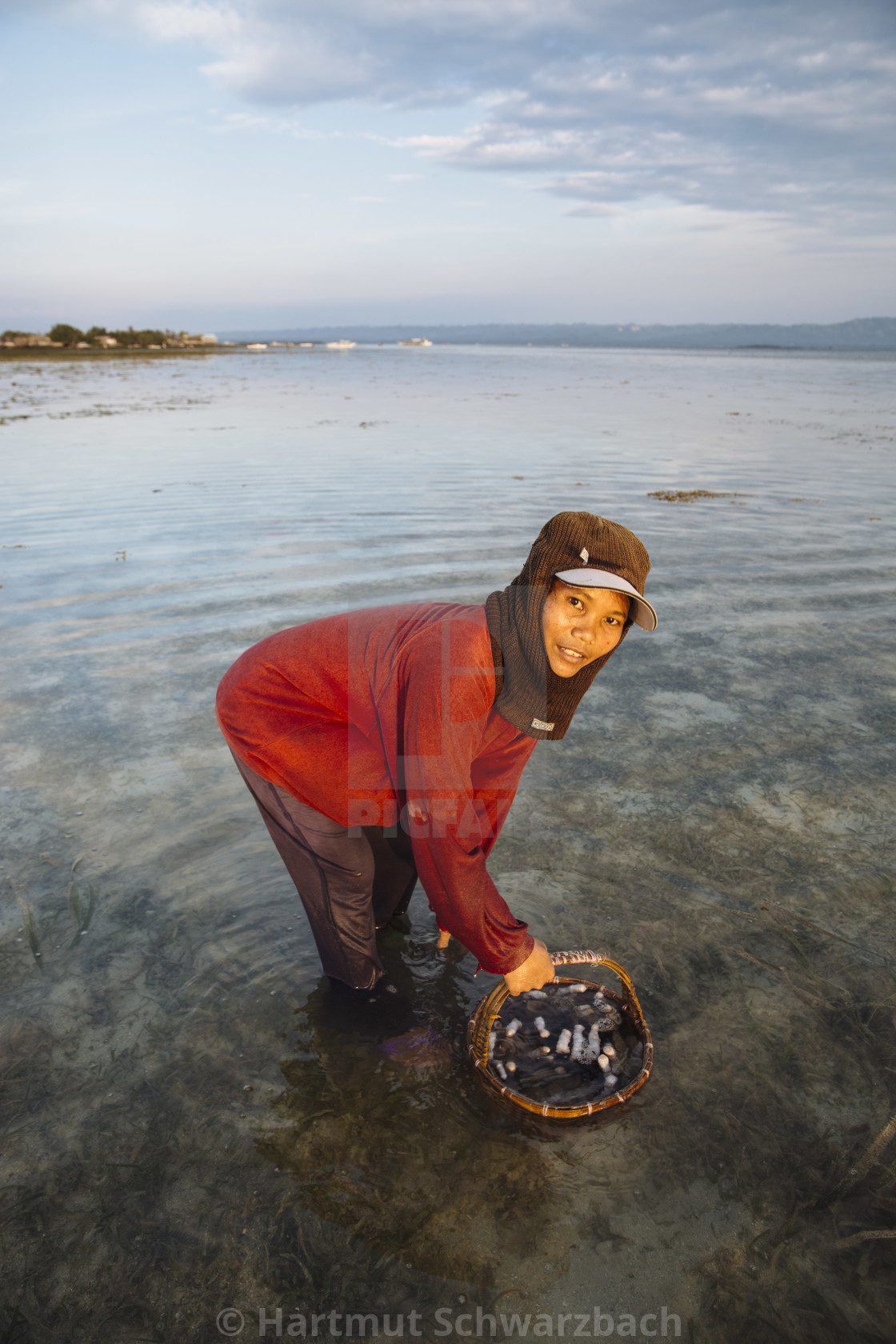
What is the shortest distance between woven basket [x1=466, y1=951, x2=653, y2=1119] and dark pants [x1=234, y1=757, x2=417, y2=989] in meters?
0.48

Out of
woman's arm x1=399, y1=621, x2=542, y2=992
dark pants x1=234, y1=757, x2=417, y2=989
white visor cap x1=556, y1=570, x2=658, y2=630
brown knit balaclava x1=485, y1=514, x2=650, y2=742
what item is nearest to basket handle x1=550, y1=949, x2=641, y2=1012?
woman's arm x1=399, y1=621, x2=542, y2=992

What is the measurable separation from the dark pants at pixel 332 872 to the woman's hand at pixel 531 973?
66cm

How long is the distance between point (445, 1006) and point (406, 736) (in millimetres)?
1439

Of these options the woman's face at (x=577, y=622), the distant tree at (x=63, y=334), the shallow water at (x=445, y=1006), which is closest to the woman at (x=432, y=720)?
the woman's face at (x=577, y=622)

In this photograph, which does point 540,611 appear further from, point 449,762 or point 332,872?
point 332,872

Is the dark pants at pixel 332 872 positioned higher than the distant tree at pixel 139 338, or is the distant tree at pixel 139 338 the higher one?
the distant tree at pixel 139 338

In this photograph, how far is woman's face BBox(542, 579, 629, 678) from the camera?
Result: 209 cm

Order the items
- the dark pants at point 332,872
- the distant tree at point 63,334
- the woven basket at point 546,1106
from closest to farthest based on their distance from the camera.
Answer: the woven basket at point 546,1106 < the dark pants at point 332,872 < the distant tree at point 63,334

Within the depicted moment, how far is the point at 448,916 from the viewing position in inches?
88.0

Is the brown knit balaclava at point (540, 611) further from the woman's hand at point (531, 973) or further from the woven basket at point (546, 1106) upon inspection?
the woven basket at point (546, 1106)

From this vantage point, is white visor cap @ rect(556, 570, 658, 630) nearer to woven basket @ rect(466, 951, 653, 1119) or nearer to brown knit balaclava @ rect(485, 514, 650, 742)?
brown knit balaclava @ rect(485, 514, 650, 742)

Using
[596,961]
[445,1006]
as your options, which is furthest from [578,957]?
[445,1006]

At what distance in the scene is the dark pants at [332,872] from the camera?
8.77 feet

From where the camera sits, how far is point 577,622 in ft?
6.91
